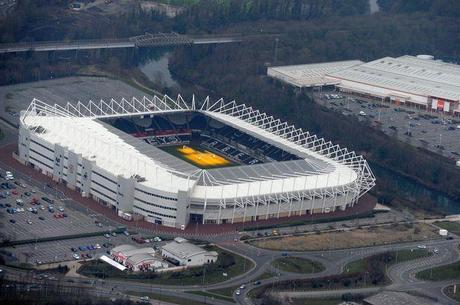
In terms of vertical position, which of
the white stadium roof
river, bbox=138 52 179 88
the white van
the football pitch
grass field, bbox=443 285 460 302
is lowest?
river, bbox=138 52 179 88

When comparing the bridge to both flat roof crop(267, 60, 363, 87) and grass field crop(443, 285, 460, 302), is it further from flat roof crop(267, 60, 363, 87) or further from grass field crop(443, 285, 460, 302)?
grass field crop(443, 285, 460, 302)

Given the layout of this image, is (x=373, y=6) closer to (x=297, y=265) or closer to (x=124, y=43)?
(x=124, y=43)

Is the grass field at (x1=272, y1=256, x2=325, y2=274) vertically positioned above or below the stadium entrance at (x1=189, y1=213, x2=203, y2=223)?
below

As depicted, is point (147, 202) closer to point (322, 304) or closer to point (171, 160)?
point (171, 160)

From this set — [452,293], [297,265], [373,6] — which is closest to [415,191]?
[297,265]

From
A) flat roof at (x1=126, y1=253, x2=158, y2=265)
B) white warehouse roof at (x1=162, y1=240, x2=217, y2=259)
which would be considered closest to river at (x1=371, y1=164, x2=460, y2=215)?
white warehouse roof at (x1=162, y1=240, x2=217, y2=259)

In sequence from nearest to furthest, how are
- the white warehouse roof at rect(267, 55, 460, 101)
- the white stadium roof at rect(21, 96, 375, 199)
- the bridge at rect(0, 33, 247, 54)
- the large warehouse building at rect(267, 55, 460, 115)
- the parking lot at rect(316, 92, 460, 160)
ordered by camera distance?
the white stadium roof at rect(21, 96, 375, 199), the parking lot at rect(316, 92, 460, 160), the large warehouse building at rect(267, 55, 460, 115), the white warehouse roof at rect(267, 55, 460, 101), the bridge at rect(0, 33, 247, 54)
